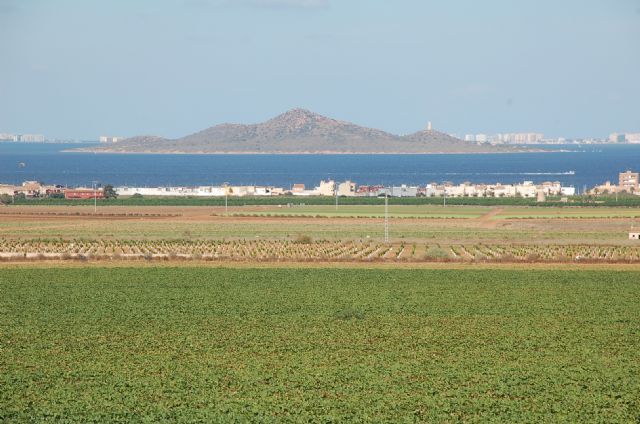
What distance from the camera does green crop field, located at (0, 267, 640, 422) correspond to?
2002cm

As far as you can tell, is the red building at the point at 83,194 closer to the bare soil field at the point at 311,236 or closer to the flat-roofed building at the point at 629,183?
the bare soil field at the point at 311,236

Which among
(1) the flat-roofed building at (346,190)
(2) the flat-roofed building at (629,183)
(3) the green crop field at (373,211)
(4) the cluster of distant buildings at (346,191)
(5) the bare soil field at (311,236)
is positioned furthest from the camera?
(1) the flat-roofed building at (346,190)

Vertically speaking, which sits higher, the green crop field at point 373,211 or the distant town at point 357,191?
the distant town at point 357,191

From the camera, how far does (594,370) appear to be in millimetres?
23062

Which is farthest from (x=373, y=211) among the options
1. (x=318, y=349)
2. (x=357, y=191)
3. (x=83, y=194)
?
(x=318, y=349)

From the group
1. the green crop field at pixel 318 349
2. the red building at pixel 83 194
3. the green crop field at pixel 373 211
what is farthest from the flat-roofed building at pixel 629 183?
the green crop field at pixel 318 349

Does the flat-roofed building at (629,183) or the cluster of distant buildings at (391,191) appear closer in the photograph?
the flat-roofed building at (629,183)

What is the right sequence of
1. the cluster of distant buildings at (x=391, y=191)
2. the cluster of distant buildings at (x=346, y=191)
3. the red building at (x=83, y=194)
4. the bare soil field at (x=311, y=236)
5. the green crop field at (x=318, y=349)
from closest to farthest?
the green crop field at (x=318, y=349), the bare soil field at (x=311, y=236), the red building at (x=83, y=194), the cluster of distant buildings at (x=346, y=191), the cluster of distant buildings at (x=391, y=191)

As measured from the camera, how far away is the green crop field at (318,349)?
20.0 m

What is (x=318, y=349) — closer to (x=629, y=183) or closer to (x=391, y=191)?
(x=391, y=191)

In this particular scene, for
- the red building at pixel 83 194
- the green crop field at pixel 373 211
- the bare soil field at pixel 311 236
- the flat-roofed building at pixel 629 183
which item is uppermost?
the flat-roofed building at pixel 629 183

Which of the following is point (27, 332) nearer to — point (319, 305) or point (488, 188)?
point (319, 305)

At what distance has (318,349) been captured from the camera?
2544 cm

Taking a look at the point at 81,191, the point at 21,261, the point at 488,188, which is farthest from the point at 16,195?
the point at 21,261
